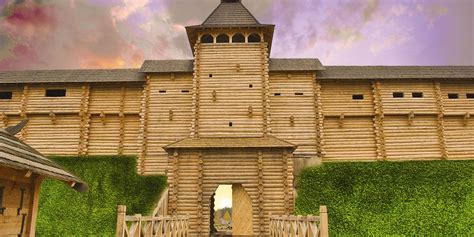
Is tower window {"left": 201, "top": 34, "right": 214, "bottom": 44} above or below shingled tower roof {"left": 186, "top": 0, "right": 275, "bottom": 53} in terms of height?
below

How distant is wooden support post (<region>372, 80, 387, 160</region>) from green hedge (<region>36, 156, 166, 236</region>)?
15568 mm

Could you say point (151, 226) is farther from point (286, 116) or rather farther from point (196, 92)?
point (286, 116)

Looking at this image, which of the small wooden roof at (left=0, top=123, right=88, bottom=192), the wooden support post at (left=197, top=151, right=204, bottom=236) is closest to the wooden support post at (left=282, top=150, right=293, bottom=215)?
the wooden support post at (left=197, top=151, right=204, bottom=236)

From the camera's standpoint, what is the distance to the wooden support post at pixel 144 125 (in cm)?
2591

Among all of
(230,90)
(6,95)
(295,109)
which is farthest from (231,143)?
(6,95)

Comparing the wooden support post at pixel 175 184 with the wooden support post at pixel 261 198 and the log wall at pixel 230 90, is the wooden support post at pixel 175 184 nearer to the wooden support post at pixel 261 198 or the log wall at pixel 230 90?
the log wall at pixel 230 90

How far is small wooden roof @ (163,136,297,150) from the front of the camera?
68.5 feet

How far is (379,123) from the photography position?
2753cm

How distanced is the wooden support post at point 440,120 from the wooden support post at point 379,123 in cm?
418

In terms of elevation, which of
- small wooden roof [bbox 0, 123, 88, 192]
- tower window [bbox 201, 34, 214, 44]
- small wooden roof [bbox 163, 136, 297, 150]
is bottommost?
small wooden roof [bbox 0, 123, 88, 192]

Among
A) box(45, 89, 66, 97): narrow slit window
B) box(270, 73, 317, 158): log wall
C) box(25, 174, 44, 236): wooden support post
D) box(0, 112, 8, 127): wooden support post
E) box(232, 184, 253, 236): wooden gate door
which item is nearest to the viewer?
box(25, 174, 44, 236): wooden support post

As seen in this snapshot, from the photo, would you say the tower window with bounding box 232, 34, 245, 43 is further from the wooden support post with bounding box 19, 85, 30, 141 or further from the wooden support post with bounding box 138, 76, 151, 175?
the wooden support post with bounding box 19, 85, 30, 141

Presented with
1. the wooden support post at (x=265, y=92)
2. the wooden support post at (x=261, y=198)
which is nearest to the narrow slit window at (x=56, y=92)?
the wooden support post at (x=265, y=92)

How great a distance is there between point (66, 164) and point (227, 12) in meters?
15.5
